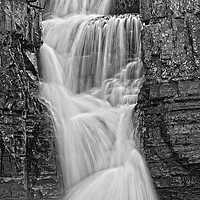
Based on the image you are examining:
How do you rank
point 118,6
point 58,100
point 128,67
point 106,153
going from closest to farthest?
point 106,153 → point 58,100 → point 128,67 → point 118,6

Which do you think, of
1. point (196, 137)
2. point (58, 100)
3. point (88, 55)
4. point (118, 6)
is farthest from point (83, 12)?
point (196, 137)

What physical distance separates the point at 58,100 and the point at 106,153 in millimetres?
1540

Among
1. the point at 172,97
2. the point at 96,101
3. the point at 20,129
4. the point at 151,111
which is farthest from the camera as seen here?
the point at 96,101

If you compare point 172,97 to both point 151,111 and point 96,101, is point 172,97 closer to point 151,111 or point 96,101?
point 151,111

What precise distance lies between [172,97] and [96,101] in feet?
6.01

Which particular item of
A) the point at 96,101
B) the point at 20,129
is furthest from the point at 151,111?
the point at 20,129

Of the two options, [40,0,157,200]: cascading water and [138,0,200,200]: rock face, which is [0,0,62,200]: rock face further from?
[138,0,200,200]: rock face

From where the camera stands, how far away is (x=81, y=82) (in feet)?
31.7

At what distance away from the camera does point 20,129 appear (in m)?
7.50

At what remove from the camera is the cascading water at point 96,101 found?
7.54 m

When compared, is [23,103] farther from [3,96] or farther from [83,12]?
[83,12]

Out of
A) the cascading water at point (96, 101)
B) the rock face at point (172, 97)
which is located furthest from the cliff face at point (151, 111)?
the cascading water at point (96, 101)

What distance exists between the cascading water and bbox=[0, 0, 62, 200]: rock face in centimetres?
29

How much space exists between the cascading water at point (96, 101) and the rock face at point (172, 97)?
0.32m
